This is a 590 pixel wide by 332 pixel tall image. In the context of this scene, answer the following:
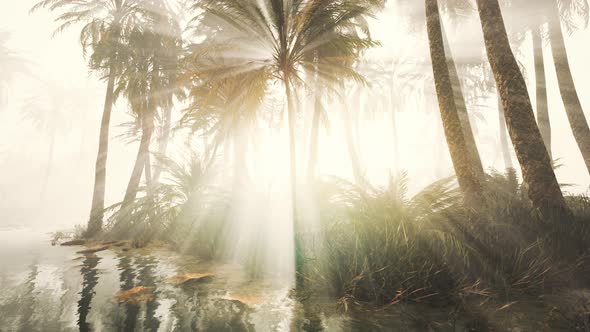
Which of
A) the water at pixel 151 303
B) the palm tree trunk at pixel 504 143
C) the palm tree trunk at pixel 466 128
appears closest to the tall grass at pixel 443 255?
the water at pixel 151 303

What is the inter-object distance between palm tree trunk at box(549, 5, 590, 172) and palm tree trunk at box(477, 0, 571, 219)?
480cm

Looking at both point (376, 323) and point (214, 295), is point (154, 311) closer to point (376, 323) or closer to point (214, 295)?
point (214, 295)

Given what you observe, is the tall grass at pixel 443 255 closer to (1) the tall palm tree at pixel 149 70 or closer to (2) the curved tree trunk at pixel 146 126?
(2) the curved tree trunk at pixel 146 126

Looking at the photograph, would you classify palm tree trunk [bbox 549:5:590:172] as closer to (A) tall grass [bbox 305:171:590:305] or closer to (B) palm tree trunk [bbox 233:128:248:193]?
(A) tall grass [bbox 305:171:590:305]

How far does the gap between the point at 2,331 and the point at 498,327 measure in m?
4.29

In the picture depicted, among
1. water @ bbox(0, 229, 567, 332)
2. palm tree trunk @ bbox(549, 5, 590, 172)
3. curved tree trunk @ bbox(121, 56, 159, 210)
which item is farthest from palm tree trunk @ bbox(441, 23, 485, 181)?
curved tree trunk @ bbox(121, 56, 159, 210)

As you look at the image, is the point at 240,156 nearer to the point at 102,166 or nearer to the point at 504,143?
the point at 102,166

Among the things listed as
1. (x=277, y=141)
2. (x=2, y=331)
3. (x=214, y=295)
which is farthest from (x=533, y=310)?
(x=277, y=141)

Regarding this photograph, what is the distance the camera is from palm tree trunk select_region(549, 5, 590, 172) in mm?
8414

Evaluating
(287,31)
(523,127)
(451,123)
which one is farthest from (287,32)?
(523,127)

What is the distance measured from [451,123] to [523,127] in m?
1.09

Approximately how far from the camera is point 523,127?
16.3 feet

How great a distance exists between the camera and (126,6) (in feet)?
40.7

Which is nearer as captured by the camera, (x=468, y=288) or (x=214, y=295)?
(x=468, y=288)
